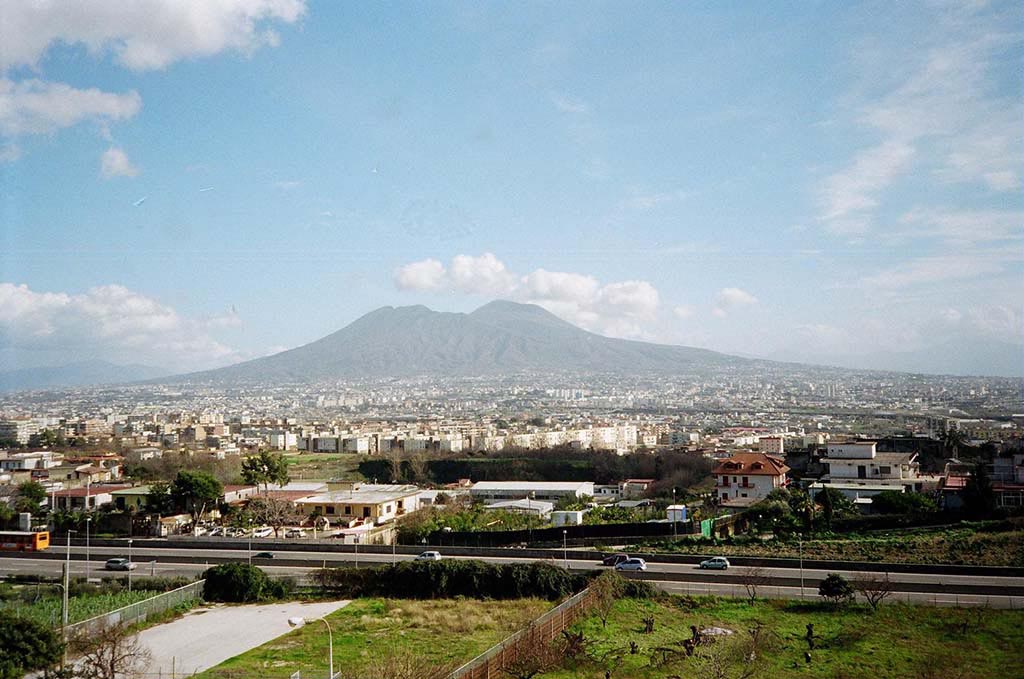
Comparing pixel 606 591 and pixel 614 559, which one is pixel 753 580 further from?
pixel 614 559

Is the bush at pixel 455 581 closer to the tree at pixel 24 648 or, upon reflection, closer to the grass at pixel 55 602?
the grass at pixel 55 602

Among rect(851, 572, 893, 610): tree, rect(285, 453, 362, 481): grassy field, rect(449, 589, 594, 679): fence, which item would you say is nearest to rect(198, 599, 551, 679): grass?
rect(449, 589, 594, 679): fence

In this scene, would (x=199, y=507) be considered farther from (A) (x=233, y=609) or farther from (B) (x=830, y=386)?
(B) (x=830, y=386)

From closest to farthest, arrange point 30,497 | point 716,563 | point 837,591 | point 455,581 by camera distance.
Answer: point 837,591
point 455,581
point 716,563
point 30,497

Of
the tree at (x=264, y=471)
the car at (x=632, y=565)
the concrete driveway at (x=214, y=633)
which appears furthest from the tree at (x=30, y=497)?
the car at (x=632, y=565)

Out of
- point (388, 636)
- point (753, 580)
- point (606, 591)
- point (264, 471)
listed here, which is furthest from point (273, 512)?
point (753, 580)

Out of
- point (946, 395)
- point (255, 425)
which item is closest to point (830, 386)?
point (946, 395)

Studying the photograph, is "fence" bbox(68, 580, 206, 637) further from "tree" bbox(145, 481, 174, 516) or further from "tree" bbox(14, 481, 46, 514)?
"tree" bbox(14, 481, 46, 514)
